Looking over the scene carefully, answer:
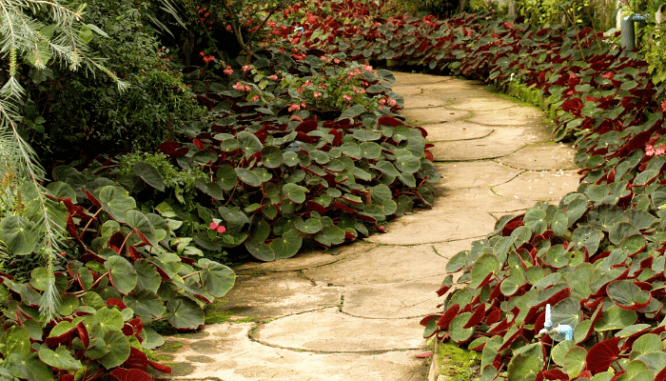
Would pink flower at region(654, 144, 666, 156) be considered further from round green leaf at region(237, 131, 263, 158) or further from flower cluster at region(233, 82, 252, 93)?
flower cluster at region(233, 82, 252, 93)

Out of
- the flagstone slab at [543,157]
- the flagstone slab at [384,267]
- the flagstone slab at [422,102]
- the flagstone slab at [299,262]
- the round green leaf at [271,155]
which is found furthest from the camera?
the flagstone slab at [422,102]

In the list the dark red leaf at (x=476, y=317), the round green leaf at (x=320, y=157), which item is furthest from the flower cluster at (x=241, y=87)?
the dark red leaf at (x=476, y=317)

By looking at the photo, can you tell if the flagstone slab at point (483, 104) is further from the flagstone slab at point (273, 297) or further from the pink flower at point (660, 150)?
the flagstone slab at point (273, 297)

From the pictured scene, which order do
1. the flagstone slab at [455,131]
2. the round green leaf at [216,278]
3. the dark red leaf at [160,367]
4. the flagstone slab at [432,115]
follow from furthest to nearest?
the flagstone slab at [432,115] < the flagstone slab at [455,131] < the round green leaf at [216,278] < the dark red leaf at [160,367]

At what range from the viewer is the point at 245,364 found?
2.53 m

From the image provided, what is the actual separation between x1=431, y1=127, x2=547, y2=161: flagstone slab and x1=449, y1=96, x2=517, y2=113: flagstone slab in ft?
2.68

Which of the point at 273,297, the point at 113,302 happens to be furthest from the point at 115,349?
the point at 273,297

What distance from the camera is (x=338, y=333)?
281 cm

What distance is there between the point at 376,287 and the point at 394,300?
0.60 feet

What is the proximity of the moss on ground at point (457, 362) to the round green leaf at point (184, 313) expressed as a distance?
979mm

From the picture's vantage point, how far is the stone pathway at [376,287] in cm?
254

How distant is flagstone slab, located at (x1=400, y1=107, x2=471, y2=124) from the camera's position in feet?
20.9

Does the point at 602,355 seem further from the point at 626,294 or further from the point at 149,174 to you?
the point at 149,174

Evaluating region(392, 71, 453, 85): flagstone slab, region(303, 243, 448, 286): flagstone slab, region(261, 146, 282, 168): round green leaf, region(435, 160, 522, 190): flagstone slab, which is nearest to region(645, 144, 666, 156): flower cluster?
region(303, 243, 448, 286): flagstone slab
